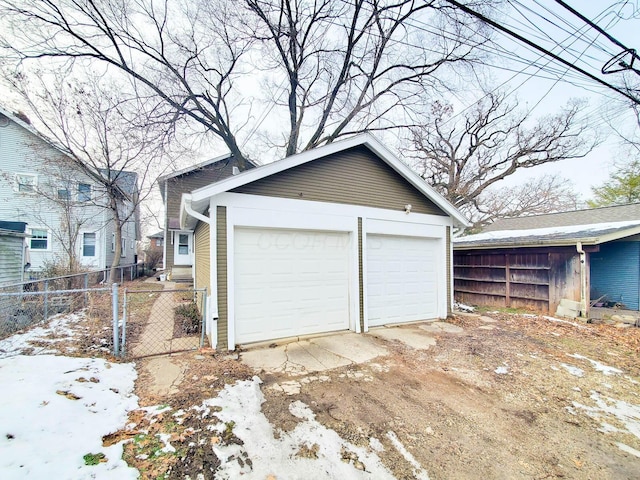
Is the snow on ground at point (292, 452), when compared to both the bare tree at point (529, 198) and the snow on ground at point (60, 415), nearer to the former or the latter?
the snow on ground at point (60, 415)

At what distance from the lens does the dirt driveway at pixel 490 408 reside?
2.50 m

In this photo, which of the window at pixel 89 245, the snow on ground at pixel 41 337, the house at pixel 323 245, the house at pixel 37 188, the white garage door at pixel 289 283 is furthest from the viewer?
the window at pixel 89 245

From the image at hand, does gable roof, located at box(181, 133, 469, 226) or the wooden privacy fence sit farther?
the wooden privacy fence

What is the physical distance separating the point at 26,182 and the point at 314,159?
51.4 ft

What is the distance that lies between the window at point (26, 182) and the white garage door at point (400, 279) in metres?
15.9

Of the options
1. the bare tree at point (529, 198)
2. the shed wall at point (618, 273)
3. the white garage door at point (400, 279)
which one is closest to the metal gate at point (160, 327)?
the white garage door at point (400, 279)

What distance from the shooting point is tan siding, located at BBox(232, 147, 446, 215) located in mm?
5605

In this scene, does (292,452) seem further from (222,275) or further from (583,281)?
(583,281)

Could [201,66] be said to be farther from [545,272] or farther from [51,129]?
[545,272]

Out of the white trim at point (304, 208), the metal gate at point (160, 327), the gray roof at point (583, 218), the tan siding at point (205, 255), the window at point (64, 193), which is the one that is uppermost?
the window at point (64, 193)

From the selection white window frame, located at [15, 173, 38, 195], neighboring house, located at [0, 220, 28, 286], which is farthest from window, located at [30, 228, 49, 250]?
neighboring house, located at [0, 220, 28, 286]

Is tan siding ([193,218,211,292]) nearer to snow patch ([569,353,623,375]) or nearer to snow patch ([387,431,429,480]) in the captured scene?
snow patch ([387,431,429,480])

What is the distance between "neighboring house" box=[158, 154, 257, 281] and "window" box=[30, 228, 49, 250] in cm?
505

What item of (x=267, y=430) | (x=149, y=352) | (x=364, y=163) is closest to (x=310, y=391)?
(x=267, y=430)
